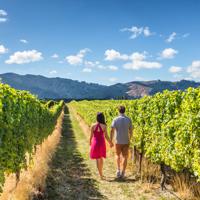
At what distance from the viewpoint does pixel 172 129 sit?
30.7 ft

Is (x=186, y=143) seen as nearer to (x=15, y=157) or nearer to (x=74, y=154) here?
(x=15, y=157)

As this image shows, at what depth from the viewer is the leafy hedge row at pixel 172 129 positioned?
784cm

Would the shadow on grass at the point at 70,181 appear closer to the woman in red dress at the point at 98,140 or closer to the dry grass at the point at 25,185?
the dry grass at the point at 25,185

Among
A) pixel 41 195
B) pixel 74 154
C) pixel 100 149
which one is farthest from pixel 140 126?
pixel 74 154

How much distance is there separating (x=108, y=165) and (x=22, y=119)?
542 cm

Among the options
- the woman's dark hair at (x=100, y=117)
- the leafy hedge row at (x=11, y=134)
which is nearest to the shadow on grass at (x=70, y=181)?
the leafy hedge row at (x=11, y=134)

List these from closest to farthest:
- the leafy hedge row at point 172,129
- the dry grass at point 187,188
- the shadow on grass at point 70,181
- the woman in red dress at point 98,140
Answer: the leafy hedge row at point 172,129 → the dry grass at point 187,188 → the shadow on grass at point 70,181 → the woman in red dress at point 98,140

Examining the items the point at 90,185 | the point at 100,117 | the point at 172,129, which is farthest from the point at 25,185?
the point at 172,129

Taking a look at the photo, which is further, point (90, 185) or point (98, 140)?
point (98, 140)

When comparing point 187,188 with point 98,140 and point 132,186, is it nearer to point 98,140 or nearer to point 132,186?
point 132,186

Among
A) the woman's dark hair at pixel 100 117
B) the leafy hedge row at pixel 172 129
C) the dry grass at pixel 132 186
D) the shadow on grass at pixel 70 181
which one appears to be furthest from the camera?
the woman's dark hair at pixel 100 117

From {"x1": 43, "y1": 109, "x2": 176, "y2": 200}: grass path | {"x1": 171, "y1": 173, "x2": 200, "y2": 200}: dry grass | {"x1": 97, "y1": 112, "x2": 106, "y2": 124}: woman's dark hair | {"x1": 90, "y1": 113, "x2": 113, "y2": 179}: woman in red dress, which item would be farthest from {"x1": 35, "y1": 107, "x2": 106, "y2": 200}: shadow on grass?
{"x1": 171, "y1": 173, "x2": 200, "y2": 200}: dry grass

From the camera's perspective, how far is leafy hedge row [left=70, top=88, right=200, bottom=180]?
784 centimetres

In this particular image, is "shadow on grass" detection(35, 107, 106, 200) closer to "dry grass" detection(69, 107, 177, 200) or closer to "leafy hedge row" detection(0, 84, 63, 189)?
"dry grass" detection(69, 107, 177, 200)
